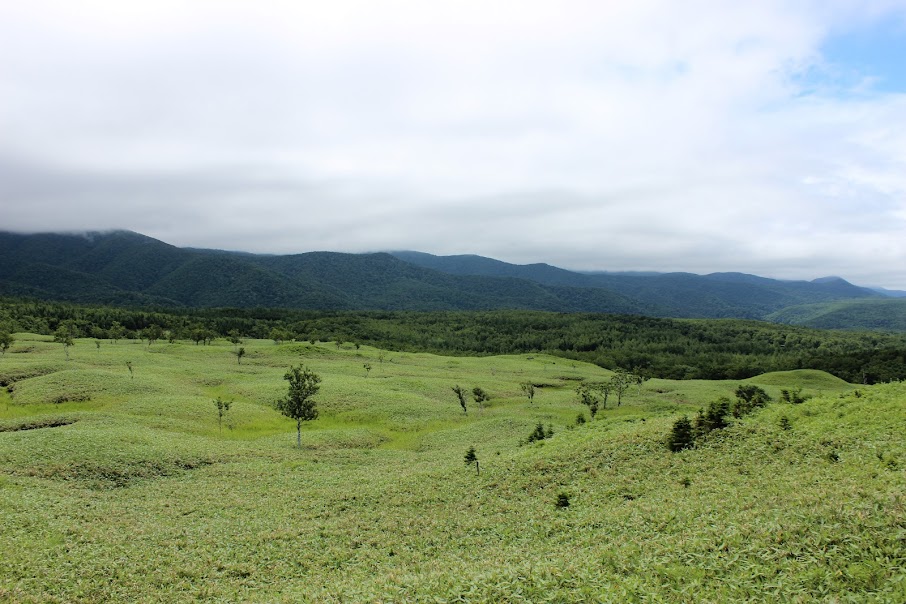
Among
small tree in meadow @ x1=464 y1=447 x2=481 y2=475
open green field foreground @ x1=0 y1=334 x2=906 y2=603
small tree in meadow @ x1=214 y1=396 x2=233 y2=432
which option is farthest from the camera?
small tree in meadow @ x1=214 y1=396 x2=233 y2=432

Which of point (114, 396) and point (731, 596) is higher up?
point (731, 596)

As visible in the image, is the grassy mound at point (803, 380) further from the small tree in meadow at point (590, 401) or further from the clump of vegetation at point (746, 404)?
the clump of vegetation at point (746, 404)

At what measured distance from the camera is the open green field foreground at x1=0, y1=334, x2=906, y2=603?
1413 centimetres

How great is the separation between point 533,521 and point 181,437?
48.1m

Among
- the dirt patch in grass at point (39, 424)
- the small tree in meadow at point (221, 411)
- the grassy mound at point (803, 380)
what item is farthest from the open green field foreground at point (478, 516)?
the grassy mound at point (803, 380)

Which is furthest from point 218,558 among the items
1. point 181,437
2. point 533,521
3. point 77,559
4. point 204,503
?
point 181,437

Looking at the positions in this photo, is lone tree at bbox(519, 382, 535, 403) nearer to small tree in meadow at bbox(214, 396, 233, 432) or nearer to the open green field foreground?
the open green field foreground

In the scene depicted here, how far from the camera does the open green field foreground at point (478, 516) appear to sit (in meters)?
14.1

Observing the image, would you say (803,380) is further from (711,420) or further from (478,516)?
(478,516)

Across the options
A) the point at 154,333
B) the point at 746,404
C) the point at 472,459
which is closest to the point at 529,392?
the point at 472,459

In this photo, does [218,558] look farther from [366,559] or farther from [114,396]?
[114,396]

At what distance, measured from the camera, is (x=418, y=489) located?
31.2 m

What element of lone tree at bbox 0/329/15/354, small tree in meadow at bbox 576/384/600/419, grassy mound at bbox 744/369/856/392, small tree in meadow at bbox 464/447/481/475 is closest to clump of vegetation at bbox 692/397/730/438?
small tree in meadow at bbox 464/447/481/475

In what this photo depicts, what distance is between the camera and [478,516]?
25.4 meters
